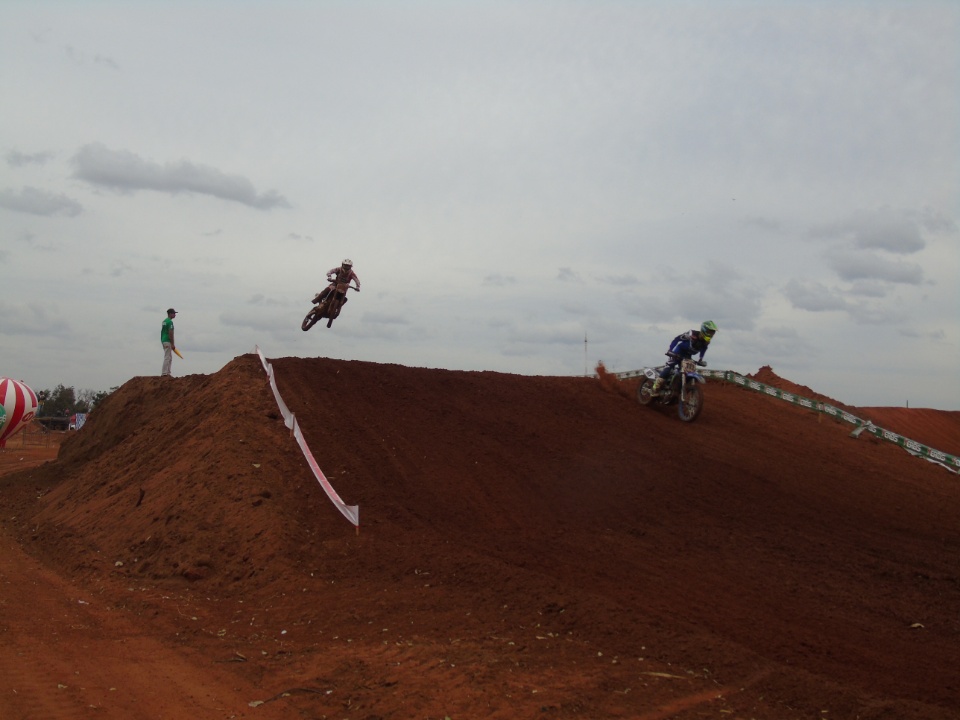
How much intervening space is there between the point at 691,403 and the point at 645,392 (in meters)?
1.32

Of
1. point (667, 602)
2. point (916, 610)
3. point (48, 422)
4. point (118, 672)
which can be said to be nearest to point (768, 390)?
point (916, 610)

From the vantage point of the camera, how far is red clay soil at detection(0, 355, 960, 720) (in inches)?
272

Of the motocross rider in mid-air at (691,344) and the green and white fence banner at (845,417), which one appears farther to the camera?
the green and white fence banner at (845,417)

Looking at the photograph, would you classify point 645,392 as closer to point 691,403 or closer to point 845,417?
point 691,403

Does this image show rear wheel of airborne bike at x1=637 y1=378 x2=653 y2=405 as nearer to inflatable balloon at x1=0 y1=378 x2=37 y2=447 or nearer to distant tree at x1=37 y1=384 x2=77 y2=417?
inflatable balloon at x1=0 y1=378 x2=37 y2=447

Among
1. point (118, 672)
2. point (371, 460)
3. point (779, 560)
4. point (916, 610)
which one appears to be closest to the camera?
point (118, 672)

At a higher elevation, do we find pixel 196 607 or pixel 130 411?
pixel 130 411

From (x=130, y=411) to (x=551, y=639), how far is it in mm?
13667

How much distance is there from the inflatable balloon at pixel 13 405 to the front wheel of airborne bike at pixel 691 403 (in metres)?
17.2

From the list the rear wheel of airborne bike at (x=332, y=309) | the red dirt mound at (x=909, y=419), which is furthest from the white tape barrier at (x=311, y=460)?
the red dirt mound at (x=909, y=419)

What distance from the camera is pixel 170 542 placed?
436 inches

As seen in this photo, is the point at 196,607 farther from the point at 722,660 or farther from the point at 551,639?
the point at 722,660

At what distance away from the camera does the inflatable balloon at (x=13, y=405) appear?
21.2m

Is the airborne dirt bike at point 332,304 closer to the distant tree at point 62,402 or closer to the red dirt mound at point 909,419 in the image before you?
the red dirt mound at point 909,419
